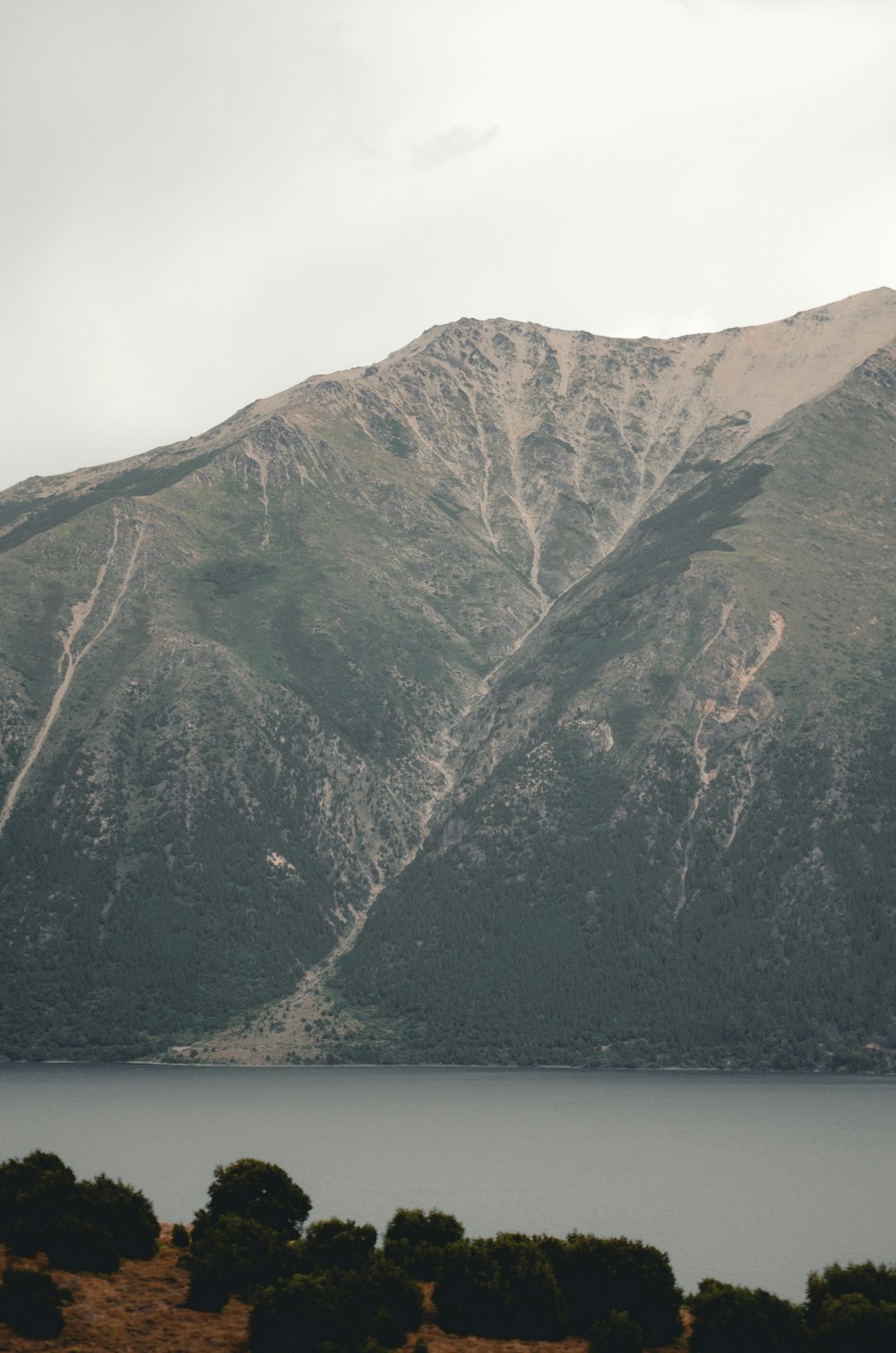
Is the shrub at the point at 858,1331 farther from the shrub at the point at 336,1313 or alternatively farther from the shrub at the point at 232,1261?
the shrub at the point at 232,1261

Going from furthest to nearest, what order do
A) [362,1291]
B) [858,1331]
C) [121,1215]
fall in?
1. [121,1215]
2. [362,1291]
3. [858,1331]

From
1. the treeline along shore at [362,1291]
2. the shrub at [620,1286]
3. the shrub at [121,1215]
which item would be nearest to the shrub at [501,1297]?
the treeline along shore at [362,1291]

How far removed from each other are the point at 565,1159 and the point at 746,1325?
292ft

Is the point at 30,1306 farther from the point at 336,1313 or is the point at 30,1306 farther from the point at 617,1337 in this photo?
the point at 617,1337

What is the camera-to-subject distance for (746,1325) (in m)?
58.0

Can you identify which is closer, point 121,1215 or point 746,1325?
point 746,1325

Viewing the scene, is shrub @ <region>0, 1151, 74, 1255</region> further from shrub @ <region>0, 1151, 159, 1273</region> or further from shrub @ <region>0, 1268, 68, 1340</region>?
shrub @ <region>0, 1268, 68, 1340</region>

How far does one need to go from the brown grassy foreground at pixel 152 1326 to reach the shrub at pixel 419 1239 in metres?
1.46

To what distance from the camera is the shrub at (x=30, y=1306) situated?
56.3m

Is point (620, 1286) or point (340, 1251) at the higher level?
point (340, 1251)

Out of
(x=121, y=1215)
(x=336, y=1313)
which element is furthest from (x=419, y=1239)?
(x=336, y=1313)

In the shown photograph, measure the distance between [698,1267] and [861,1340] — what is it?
122 feet

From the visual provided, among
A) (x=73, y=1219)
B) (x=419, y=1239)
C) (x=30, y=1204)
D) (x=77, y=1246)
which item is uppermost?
(x=30, y=1204)

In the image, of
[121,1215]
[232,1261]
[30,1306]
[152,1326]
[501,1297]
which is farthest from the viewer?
[121,1215]
